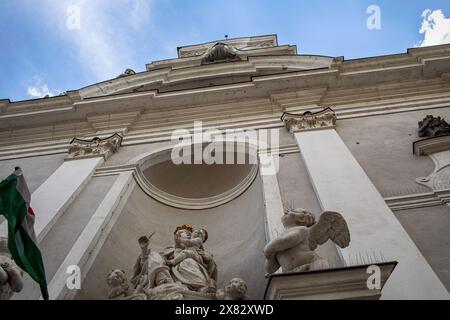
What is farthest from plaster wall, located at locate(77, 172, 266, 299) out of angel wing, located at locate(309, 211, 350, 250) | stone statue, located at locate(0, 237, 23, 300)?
angel wing, located at locate(309, 211, 350, 250)

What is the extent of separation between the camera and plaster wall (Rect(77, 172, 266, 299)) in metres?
5.91

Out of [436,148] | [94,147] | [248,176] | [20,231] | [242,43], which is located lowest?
[20,231]

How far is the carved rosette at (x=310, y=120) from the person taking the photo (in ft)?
27.5

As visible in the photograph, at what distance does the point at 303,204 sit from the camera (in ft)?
19.9

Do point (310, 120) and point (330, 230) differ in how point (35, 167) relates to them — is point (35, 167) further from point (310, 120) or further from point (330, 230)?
point (330, 230)

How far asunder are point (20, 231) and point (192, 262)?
2043 millimetres

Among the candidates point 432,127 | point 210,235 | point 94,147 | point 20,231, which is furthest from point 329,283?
point 94,147

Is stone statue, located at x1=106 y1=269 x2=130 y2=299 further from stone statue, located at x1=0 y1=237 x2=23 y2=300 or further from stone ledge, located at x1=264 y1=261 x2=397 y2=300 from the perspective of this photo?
stone ledge, located at x1=264 y1=261 x2=397 y2=300

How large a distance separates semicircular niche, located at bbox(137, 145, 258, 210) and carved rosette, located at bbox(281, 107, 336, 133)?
42.3 inches

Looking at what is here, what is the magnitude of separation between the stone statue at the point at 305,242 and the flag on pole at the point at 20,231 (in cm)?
232

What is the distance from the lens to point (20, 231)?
4.30 metres

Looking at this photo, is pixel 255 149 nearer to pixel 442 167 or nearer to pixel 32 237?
pixel 442 167

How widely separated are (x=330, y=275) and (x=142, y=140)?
22.3 feet
